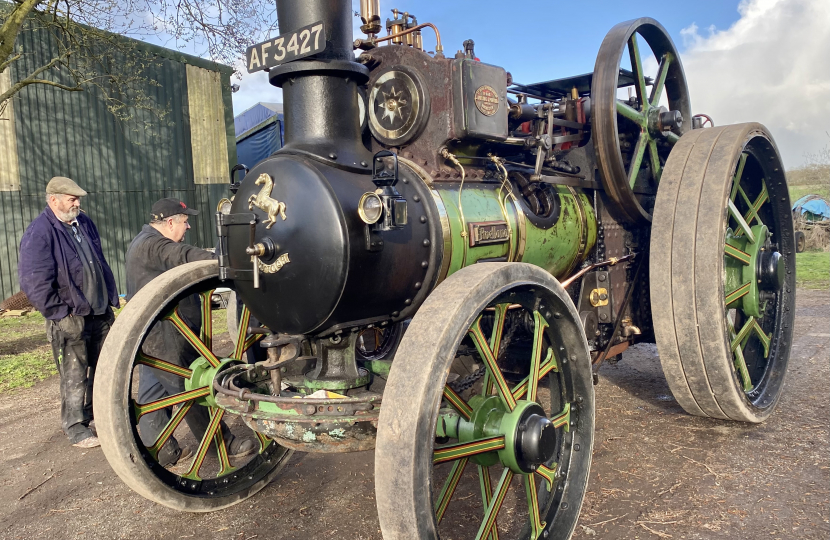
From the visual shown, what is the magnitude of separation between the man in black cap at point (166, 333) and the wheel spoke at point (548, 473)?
6.37 feet

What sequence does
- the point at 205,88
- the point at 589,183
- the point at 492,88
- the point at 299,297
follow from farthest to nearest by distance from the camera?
the point at 205,88 < the point at 589,183 < the point at 492,88 < the point at 299,297

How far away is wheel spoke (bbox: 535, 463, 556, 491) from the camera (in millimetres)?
2242

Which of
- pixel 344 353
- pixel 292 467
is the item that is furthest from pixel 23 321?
pixel 344 353

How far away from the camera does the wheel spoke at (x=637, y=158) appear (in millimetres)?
3711

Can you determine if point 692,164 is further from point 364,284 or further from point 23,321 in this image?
point 23,321

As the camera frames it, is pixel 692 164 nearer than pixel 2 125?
Yes

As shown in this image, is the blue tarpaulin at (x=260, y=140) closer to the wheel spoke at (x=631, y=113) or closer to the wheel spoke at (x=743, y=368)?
the wheel spoke at (x=631, y=113)

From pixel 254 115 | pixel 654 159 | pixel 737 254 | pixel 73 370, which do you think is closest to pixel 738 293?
pixel 737 254

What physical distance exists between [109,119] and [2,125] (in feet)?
5.20

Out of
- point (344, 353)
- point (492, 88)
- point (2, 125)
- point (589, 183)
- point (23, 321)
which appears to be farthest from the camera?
point (2, 125)

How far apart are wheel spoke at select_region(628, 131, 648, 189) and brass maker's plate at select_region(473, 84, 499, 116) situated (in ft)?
3.85

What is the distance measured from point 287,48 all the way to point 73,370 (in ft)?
8.71

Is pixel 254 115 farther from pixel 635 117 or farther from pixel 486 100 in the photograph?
pixel 486 100

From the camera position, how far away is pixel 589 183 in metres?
3.53
